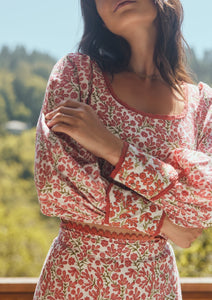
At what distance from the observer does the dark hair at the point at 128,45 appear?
1314mm

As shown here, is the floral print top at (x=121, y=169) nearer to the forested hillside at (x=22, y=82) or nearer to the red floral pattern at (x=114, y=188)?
the red floral pattern at (x=114, y=188)

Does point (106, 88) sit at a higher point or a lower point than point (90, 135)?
higher

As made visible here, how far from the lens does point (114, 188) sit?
3.67 ft

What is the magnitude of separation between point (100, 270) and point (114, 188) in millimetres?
249

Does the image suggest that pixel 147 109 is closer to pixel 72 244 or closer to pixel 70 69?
pixel 70 69

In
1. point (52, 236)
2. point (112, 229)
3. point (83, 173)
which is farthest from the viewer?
point (52, 236)

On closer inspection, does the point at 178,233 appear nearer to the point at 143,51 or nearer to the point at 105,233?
the point at 105,233

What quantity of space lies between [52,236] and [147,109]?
4.36 feet

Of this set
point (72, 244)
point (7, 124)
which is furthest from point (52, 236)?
point (72, 244)

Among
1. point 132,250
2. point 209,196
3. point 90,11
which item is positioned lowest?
point 132,250

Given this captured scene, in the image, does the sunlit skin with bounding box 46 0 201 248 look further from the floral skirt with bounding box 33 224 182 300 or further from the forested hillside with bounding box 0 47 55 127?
the forested hillside with bounding box 0 47 55 127

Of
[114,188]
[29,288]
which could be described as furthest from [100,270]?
[29,288]

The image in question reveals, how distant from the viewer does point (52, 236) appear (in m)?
2.32

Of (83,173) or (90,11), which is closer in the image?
(83,173)
